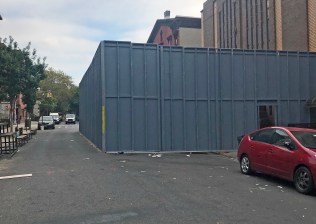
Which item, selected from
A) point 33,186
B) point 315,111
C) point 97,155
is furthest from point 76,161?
point 315,111

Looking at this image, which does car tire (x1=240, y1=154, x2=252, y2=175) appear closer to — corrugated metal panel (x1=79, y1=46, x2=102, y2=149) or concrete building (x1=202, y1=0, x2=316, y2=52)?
corrugated metal panel (x1=79, y1=46, x2=102, y2=149)

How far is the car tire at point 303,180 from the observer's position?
8545 mm

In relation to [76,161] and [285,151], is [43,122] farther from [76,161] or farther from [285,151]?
[285,151]

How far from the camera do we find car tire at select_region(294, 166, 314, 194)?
8.55 m

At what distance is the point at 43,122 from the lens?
4841 cm

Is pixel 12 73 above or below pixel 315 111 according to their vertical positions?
above

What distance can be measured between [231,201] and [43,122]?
4347 cm

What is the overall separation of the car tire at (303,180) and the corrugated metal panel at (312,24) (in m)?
14.6

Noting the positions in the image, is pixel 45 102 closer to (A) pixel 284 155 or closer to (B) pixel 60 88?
(B) pixel 60 88

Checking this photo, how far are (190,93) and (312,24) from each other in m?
8.89

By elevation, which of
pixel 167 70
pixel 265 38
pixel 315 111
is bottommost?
pixel 315 111

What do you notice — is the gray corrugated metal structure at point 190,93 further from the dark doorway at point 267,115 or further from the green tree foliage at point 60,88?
the green tree foliage at point 60,88

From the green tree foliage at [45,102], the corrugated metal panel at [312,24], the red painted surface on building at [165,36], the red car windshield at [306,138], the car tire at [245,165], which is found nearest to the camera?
the red car windshield at [306,138]

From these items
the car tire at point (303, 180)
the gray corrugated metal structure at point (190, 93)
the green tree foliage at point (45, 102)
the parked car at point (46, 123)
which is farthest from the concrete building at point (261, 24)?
the green tree foliage at point (45, 102)
